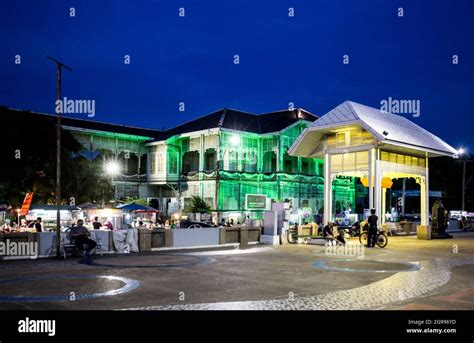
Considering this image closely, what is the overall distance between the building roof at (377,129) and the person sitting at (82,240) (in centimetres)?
1321

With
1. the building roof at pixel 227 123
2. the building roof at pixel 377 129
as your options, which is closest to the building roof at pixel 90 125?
the building roof at pixel 227 123

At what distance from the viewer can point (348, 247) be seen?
68.6 feet

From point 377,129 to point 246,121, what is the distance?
24064 millimetres

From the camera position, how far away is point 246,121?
46531 mm

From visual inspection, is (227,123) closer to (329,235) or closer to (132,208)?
(132,208)

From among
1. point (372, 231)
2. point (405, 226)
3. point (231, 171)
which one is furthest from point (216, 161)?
point (372, 231)

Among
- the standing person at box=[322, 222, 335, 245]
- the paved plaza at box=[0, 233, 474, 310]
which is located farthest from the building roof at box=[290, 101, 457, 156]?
the paved plaza at box=[0, 233, 474, 310]

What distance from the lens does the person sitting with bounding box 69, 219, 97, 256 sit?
1850 centimetres

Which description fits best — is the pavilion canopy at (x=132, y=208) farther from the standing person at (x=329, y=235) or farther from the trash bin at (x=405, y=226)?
the trash bin at (x=405, y=226)

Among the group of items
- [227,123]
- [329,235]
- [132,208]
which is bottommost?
[329,235]

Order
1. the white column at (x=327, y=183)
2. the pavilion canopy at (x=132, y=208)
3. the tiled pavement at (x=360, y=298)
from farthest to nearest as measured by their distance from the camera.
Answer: the pavilion canopy at (x=132, y=208) → the white column at (x=327, y=183) → the tiled pavement at (x=360, y=298)

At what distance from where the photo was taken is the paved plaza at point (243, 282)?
30.9 ft
